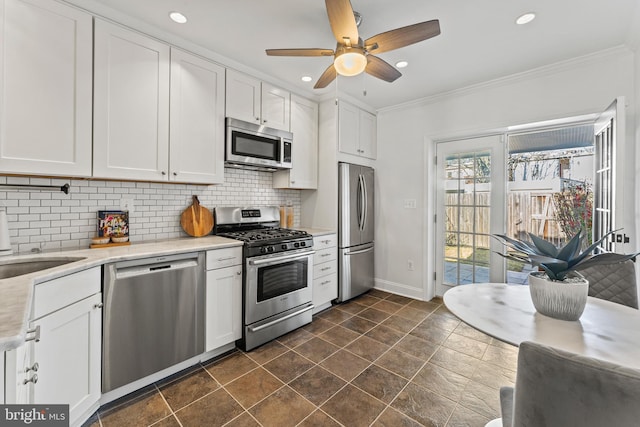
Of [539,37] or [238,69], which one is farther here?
[238,69]

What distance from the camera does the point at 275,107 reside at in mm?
3064

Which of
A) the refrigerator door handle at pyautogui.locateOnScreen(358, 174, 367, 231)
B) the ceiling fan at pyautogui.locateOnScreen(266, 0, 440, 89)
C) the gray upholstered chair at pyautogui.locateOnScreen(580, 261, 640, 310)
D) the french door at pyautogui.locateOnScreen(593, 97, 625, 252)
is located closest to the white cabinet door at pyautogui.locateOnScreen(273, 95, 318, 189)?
the refrigerator door handle at pyautogui.locateOnScreen(358, 174, 367, 231)

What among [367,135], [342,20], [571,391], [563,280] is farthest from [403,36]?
[367,135]

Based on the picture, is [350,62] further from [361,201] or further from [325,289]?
[325,289]

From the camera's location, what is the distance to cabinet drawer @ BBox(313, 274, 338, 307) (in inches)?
123

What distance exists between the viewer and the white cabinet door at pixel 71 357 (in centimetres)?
133

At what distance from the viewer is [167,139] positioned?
89.8 inches

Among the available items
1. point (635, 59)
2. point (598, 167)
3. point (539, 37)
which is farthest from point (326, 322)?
point (635, 59)

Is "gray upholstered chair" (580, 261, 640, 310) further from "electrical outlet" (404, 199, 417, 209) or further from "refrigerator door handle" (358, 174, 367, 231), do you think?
"refrigerator door handle" (358, 174, 367, 231)

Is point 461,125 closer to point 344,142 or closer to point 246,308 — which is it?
point 344,142

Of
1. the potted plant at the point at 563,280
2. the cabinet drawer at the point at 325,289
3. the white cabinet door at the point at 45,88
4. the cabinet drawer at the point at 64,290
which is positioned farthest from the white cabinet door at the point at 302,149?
the potted plant at the point at 563,280

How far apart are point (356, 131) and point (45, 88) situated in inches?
118

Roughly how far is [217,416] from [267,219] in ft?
6.62

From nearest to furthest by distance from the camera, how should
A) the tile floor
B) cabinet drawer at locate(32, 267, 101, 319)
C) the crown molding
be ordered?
cabinet drawer at locate(32, 267, 101, 319) < the tile floor < the crown molding
